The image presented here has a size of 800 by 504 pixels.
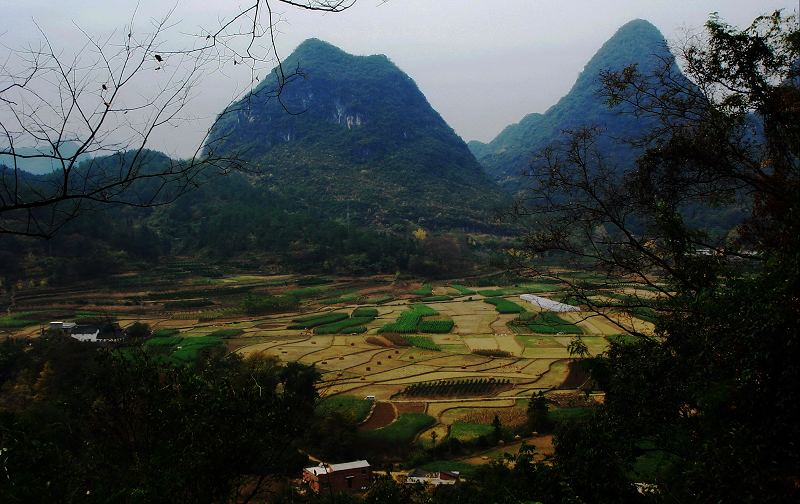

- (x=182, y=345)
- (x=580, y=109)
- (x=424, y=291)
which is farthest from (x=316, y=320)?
(x=580, y=109)

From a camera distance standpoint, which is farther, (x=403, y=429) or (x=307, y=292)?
(x=307, y=292)

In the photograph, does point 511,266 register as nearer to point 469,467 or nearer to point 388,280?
point 469,467

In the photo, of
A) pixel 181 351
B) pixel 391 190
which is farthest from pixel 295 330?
pixel 391 190

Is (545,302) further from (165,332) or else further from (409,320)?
(165,332)

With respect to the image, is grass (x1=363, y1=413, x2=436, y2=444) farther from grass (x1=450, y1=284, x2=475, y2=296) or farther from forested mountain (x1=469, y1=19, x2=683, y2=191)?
forested mountain (x1=469, y1=19, x2=683, y2=191)

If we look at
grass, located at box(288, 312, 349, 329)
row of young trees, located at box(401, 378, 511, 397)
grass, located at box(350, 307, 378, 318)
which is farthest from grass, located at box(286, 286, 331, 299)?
row of young trees, located at box(401, 378, 511, 397)

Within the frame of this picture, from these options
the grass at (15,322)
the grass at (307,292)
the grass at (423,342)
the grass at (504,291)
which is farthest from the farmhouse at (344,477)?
the grass at (504,291)
